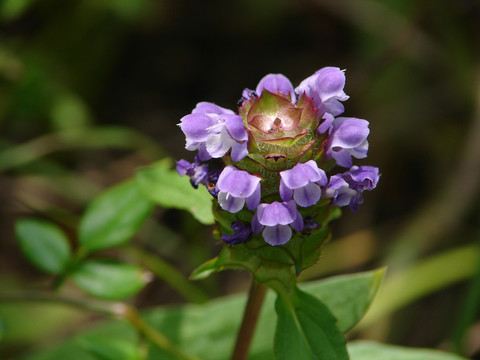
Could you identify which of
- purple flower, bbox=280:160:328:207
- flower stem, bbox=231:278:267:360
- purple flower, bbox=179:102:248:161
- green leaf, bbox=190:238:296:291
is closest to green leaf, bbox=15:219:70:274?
flower stem, bbox=231:278:267:360

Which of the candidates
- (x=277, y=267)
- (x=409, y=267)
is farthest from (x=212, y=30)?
(x=277, y=267)

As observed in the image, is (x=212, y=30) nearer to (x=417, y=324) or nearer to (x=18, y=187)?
(x=18, y=187)

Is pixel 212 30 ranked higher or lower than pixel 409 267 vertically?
higher

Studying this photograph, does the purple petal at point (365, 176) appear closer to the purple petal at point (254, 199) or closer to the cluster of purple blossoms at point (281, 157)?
the cluster of purple blossoms at point (281, 157)

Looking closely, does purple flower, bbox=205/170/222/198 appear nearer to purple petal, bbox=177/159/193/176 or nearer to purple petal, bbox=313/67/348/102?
purple petal, bbox=177/159/193/176

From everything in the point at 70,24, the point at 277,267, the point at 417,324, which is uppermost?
the point at 277,267

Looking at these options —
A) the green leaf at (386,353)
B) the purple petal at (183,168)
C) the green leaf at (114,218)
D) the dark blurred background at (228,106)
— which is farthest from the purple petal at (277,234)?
the dark blurred background at (228,106)
